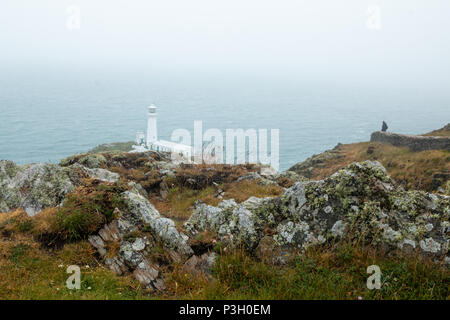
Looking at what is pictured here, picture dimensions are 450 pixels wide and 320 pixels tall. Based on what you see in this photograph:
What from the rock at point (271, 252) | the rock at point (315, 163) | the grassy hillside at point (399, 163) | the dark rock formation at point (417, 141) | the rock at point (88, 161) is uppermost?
the rock at point (271, 252)

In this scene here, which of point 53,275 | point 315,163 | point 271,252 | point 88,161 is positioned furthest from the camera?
point 315,163

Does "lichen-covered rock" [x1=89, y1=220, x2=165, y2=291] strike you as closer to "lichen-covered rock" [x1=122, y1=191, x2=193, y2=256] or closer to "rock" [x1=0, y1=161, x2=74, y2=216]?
"lichen-covered rock" [x1=122, y1=191, x2=193, y2=256]

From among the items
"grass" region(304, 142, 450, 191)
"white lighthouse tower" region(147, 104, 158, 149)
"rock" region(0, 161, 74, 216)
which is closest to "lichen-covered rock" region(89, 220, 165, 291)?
"rock" region(0, 161, 74, 216)

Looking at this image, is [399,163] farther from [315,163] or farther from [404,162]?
[315,163]

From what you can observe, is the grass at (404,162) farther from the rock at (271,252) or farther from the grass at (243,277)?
the grass at (243,277)

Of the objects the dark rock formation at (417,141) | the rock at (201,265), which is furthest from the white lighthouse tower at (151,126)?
the rock at (201,265)

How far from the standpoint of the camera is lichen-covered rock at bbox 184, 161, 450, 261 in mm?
5941

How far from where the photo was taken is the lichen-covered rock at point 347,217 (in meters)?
5.94

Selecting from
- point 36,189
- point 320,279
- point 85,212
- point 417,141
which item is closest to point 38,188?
point 36,189

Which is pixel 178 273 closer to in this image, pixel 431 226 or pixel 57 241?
pixel 57 241

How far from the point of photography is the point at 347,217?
6.52 meters

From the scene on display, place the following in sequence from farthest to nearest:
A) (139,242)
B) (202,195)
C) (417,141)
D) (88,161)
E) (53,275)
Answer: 1. (417,141)
2. (88,161)
3. (202,195)
4. (139,242)
5. (53,275)

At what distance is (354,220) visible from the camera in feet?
20.8
